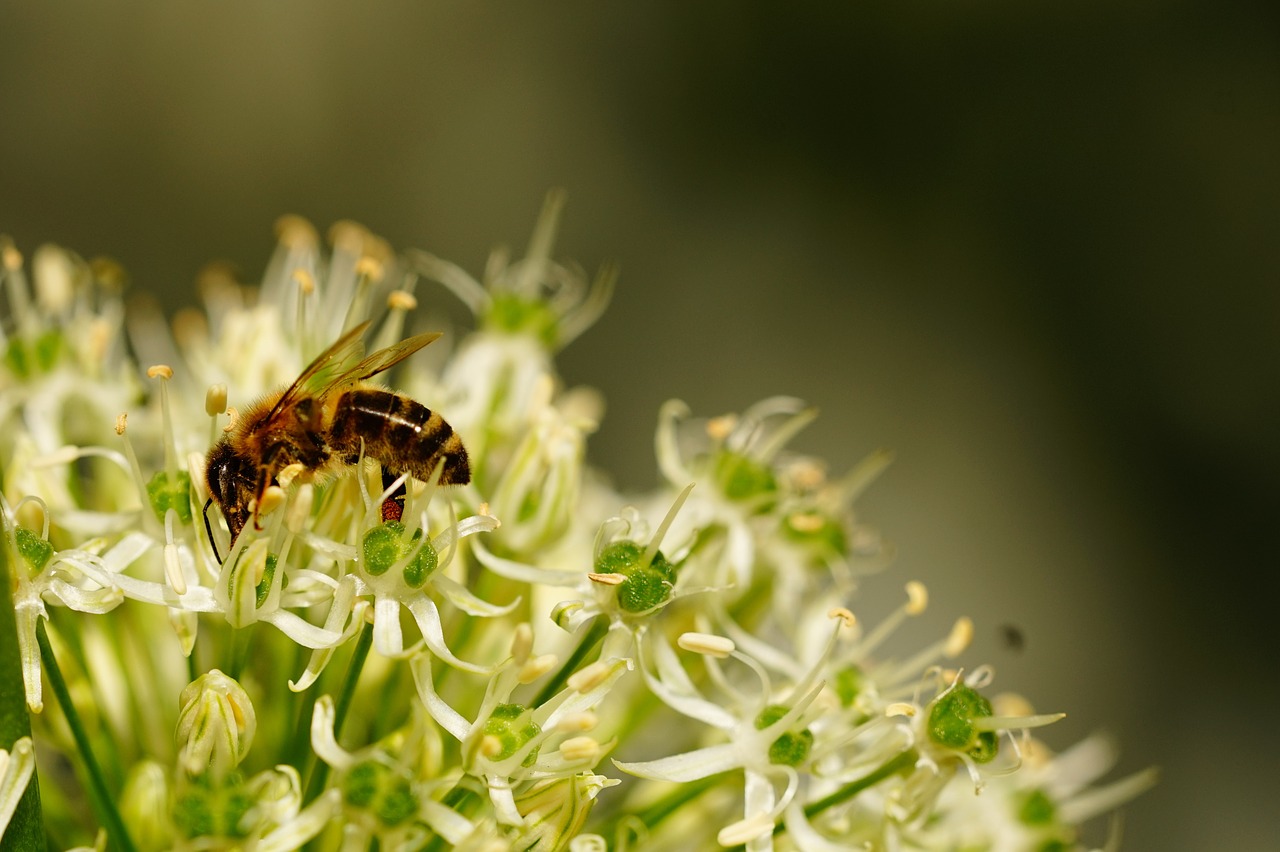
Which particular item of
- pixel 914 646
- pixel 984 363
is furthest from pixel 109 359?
pixel 984 363

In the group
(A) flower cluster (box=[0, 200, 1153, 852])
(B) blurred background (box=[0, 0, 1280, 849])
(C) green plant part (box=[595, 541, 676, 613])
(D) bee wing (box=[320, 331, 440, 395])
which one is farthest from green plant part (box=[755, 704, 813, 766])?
(B) blurred background (box=[0, 0, 1280, 849])

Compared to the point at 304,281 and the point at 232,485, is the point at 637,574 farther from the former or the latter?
the point at 304,281

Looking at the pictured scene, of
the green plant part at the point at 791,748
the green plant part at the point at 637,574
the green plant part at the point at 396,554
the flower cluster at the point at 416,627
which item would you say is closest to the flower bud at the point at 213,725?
the flower cluster at the point at 416,627

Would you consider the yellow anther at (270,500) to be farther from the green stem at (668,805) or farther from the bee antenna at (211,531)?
the green stem at (668,805)

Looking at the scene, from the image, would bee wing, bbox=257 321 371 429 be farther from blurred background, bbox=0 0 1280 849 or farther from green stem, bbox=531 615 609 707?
blurred background, bbox=0 0 1280 849

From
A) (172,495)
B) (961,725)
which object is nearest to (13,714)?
(172,495)
